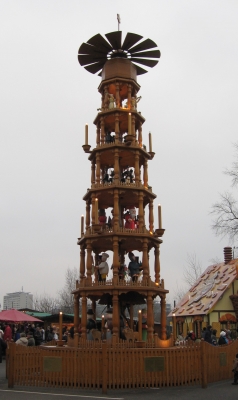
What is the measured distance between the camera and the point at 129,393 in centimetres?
1367

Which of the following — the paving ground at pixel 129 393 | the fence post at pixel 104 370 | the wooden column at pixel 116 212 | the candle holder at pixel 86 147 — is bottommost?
the paving ground at pixel 129 393

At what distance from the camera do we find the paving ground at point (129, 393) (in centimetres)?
1287

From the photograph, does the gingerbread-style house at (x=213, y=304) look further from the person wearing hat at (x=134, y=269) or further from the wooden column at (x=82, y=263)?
the person wearing hat at (x=134, y=269)

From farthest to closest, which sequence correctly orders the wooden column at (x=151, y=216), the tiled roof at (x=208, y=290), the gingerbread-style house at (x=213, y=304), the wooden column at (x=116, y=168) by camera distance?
the tiled roof at (x=208, y=290) → the gingerbread-style house at (x=213, y=304) → the wooden column at (x=151, y=216) → the wooden column at (x=116, y=168)

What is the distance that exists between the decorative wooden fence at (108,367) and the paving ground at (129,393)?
338 mm

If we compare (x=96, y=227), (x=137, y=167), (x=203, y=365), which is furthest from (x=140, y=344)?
(x=137, y=167)

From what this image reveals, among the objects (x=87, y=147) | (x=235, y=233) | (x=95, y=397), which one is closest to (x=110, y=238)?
(x=87, y=147)

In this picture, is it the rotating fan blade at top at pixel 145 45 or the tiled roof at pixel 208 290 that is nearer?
the rotating fan blade at top at pixel 145 45

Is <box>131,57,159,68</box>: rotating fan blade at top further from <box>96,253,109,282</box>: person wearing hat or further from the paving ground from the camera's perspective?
the paving ground

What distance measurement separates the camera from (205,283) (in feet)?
120

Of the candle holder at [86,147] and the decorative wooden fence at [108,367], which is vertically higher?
the candle holder at [86,147]

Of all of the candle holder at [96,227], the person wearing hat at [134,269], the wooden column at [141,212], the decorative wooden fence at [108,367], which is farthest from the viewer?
the wooden column at [141,212]

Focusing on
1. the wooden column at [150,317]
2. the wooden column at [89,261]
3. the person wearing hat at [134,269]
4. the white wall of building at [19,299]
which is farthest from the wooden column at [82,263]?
the white wall of building at [19,299]

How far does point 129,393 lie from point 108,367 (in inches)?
41.3
